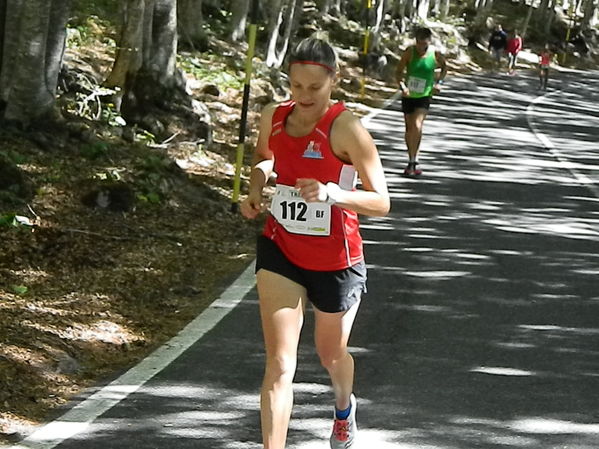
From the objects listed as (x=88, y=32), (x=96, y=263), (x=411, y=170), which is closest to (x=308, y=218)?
(x=96, y=263)

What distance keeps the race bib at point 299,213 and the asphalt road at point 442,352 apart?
1241 mm

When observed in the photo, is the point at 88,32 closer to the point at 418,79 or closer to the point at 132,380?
the point at 418,79

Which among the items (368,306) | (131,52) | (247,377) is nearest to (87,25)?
(131,52)

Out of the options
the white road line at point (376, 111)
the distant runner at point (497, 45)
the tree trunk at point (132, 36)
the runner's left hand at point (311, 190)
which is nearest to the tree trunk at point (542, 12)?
the distant runner at point (497, 45)

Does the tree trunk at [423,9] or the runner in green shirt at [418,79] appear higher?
the runner in green shirt at [418,79]

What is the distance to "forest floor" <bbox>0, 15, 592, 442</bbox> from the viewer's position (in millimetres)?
6902

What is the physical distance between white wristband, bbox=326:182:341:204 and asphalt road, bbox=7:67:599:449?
1.52 m

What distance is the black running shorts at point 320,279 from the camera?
17.4 feet

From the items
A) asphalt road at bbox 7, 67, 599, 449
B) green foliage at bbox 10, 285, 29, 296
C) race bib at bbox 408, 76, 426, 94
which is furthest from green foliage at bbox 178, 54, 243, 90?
green foliage at bbox 10, 285, 29, 296

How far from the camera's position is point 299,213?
523 centimetres

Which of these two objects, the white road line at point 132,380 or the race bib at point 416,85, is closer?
the white road line at point 132,380

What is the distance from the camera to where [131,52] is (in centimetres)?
1525

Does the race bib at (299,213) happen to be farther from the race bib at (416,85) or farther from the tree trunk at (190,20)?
the tree trunk at (190,20)

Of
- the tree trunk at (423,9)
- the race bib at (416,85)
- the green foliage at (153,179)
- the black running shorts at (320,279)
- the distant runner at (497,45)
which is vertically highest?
the black running shorts at (320,279)
